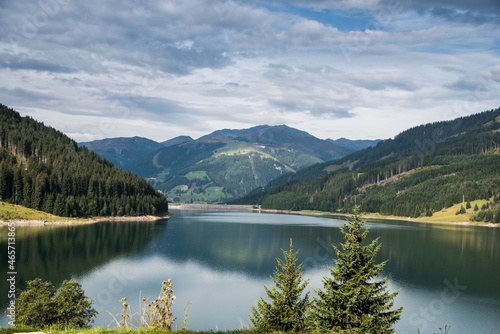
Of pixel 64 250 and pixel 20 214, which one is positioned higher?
pixel 20 214

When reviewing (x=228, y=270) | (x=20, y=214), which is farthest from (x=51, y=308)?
(x=20, y=214)

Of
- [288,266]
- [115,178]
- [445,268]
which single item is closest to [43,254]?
[288,266]

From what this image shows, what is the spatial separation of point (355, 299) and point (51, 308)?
90.1 feet

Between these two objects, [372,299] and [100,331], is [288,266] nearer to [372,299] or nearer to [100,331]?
[372,299]

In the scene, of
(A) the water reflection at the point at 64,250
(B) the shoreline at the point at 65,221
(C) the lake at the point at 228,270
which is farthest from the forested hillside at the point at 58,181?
(C) the lake at the point at 228,270

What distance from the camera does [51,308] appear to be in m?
35.2

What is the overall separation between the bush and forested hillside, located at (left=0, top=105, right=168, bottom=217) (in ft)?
377

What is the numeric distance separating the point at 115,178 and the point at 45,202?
47.2 m

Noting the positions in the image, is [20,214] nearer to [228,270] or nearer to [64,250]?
[64,250]

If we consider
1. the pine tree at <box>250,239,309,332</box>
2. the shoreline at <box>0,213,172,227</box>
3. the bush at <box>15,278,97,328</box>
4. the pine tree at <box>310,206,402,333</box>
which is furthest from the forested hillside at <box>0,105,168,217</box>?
the pine tree at <box>310,206,402,333</box>

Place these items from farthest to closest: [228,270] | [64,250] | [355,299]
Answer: [64,250] < [228,270] < [355,299]

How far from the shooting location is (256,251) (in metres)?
96.9

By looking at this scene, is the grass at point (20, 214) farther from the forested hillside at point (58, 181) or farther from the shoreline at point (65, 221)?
the forested hillside at point (58, 181)

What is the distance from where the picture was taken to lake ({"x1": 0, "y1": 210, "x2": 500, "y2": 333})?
47.5 m
